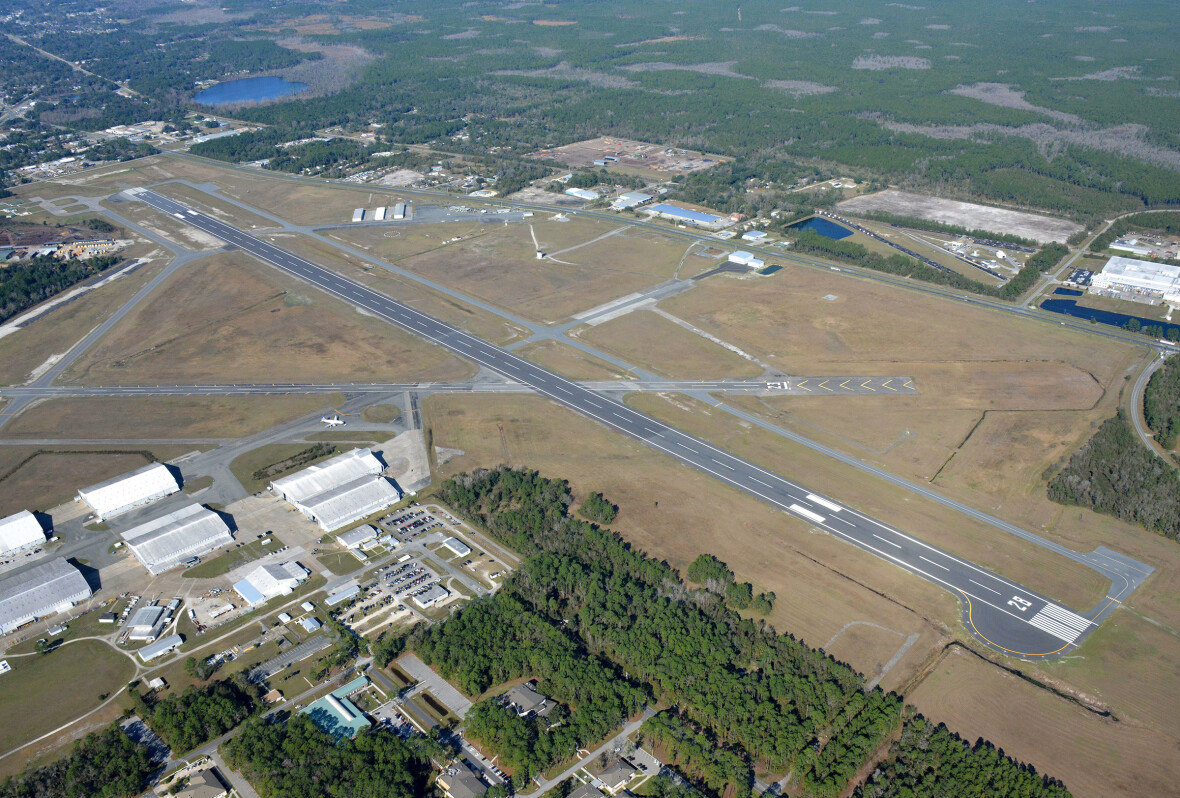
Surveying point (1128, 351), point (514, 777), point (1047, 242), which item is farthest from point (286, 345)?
point (1047, 242)

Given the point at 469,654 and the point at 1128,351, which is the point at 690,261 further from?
the point at 469,654

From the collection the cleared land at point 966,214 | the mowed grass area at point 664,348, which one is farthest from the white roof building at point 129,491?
the cleared land at point 966,214

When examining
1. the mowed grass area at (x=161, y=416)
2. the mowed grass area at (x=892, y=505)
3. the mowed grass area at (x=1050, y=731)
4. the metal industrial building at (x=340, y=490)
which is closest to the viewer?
the mowed grass area at (x=1050, y=731)

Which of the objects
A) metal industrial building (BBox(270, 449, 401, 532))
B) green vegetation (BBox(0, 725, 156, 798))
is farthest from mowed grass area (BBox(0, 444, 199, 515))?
green vegetation (BBox(0, 725, 156, 798))

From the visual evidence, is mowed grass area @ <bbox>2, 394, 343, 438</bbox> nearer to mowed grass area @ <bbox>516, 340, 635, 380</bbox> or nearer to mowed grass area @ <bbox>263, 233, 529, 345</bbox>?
mowed grass area @ <bbox>263, 233, 529, 345</bbox>

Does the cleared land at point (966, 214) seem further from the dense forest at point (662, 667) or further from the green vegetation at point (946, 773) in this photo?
the green vegetation at point (946, 773)

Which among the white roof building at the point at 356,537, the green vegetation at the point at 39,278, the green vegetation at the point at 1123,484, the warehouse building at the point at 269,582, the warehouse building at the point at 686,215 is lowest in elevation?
the green vegetation at the point at 1123,484

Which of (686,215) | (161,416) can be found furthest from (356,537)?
(686,215)

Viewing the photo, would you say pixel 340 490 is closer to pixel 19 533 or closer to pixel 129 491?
pixel 129 491
